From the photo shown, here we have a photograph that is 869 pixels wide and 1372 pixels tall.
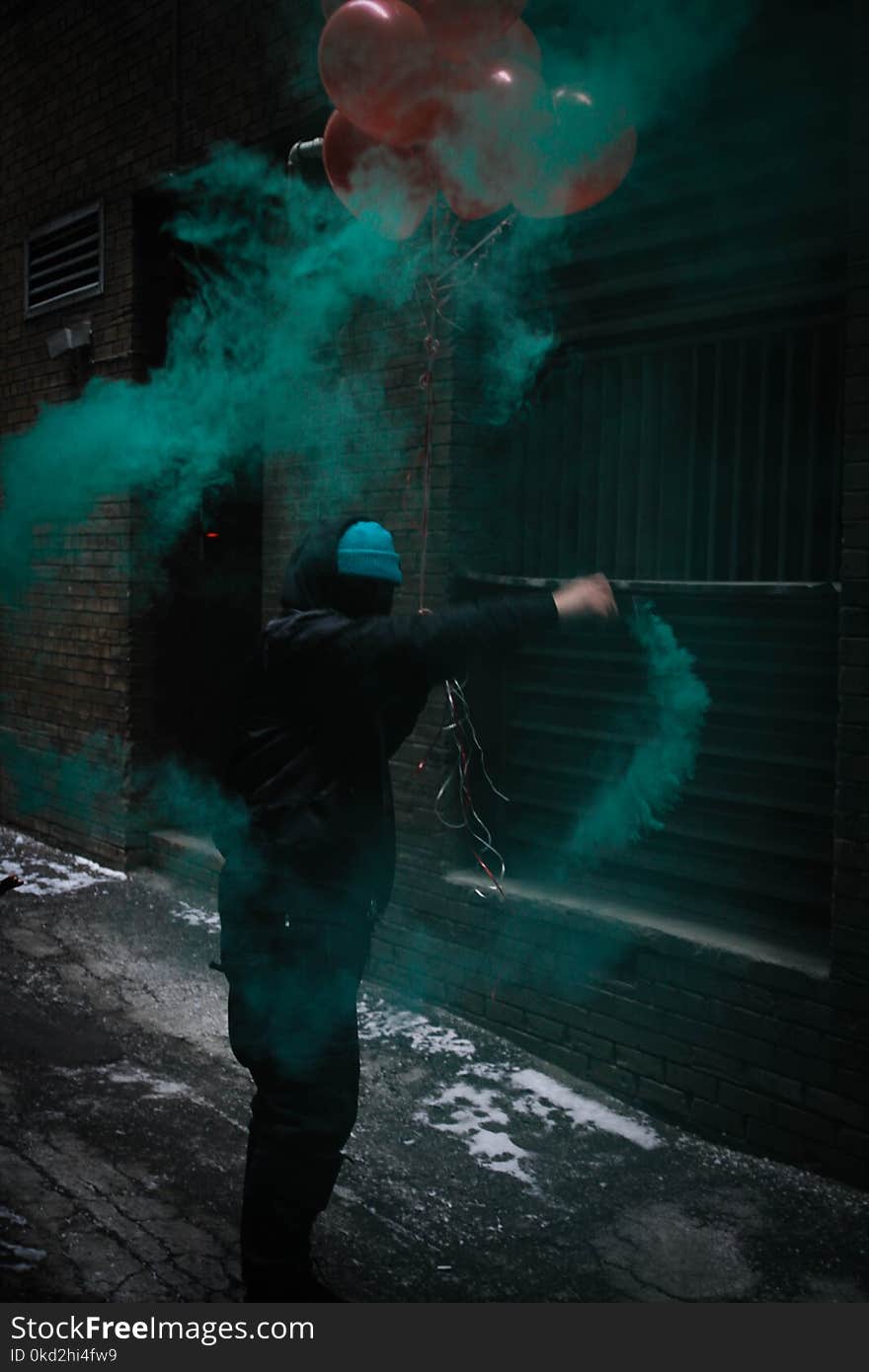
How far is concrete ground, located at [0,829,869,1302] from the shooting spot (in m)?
3.26

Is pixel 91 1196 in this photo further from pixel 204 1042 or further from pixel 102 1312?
pixel 204 1042

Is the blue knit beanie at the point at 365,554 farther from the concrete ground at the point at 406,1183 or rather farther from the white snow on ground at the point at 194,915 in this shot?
the white snow on ground at the point at 194,915

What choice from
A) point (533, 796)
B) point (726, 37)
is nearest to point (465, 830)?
point (533, 796)

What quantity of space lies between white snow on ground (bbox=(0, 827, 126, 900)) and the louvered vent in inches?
142

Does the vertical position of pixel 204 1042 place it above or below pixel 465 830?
below

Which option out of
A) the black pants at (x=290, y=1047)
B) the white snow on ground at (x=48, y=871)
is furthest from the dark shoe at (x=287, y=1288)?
the white snow on ground at (x=48, y=871)

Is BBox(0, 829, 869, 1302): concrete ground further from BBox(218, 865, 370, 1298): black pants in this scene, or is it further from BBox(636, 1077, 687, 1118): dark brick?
BBox(218, 865, 370, 1298): black pants

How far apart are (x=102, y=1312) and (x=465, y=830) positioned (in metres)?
2.63

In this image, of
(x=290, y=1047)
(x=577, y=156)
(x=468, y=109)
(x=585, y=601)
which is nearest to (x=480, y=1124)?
(x=290, y=1047)

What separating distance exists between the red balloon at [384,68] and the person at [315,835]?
5.15 ft

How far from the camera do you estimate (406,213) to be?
4234 mm

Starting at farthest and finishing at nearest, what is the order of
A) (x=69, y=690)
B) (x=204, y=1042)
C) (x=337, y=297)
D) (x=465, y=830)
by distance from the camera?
(x=69, y=690), (x=337, y=297), (x=465, y=830), (x=204, y=1042)

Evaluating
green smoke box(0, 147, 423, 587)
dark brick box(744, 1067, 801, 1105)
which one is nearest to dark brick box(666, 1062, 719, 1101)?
dark brick box(744, 1067, 801, 1105)

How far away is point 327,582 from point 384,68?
179 centimetres
